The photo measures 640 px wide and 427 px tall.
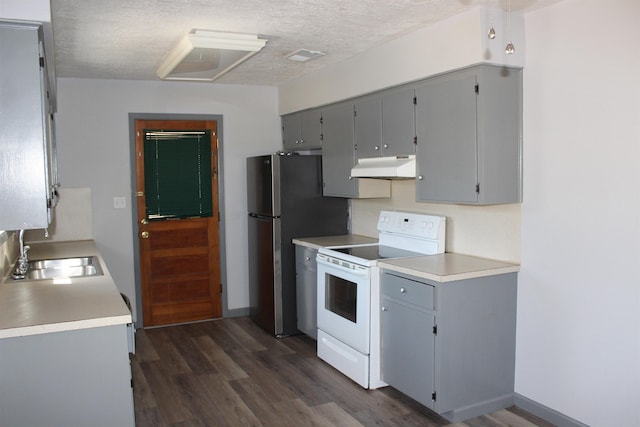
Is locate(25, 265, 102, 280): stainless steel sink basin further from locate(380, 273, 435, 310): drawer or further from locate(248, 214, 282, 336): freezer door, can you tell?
locate(380, 273, 435, 310): drawer

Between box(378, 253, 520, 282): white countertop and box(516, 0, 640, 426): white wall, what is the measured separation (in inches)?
7.7

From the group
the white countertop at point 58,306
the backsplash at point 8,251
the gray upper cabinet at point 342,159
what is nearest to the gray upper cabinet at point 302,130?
the gray upper cabinet at point 342,159

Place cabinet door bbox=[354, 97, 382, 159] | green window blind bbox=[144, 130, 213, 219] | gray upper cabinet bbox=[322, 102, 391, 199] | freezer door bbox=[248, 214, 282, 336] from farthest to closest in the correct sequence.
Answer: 1. green window blind bbox=[144, 130, 213, 219]
2. freezer door bbox=[248, 214, 282, 336]
3. gray upper cabinet bbox=[322, 102, 391, 199]
4. cabinet door bbox=[354, 97, 382, 159]

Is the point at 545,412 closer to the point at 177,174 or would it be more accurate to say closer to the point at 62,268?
the point at 62,268

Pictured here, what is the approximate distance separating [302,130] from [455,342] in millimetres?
2713

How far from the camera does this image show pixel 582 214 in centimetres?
301

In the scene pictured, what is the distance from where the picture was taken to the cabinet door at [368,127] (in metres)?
4.07

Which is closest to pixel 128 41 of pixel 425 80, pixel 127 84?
pixel 127 84

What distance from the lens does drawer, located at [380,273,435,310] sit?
326 centimetres

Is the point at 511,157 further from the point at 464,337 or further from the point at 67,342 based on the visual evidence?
the point at 67,342

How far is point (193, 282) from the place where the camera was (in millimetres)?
5535

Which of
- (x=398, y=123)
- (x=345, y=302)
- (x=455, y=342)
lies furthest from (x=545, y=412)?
(x=398, y=123)

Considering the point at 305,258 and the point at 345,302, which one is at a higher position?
the point at 305,258

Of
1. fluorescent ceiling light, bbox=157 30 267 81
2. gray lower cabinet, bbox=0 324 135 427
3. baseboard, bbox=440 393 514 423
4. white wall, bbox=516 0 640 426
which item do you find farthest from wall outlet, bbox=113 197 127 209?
white wall, bbox=516 0 640 426
